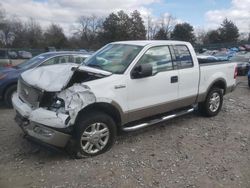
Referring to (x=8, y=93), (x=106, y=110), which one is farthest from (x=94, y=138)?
(x=8, y=93)

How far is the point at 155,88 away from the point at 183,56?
1.19m

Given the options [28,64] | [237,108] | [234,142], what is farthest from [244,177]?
[28,64]

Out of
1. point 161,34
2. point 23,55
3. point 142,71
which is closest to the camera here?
point 142,71

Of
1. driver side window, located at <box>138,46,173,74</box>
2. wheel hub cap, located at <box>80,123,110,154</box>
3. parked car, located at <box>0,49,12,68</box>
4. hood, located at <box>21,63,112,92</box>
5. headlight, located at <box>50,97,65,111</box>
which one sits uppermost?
driver side window, located at <box>138,46,173,74</box>

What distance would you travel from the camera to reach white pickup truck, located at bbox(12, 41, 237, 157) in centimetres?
466

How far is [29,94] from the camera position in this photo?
5148mm

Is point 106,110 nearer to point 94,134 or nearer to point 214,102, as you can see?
point 94,134

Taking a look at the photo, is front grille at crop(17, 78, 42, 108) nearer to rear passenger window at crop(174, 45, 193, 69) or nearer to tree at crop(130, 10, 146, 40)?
rear passenger window at crop(174, 45, 193, 69)

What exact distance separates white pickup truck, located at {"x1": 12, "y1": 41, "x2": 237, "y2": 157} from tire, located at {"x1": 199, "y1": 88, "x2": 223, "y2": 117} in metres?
0.48

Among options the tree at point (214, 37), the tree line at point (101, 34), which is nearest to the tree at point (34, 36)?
the tree line at point (101, 34)

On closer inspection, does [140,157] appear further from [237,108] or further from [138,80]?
[237,108]

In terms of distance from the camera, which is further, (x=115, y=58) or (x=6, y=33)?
(x=6, y=33)

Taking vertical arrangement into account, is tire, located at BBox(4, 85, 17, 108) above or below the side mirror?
below

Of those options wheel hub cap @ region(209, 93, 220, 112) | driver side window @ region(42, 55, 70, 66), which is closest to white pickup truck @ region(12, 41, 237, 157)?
wheel hub cap @ region(209, 93, 220, 112)
